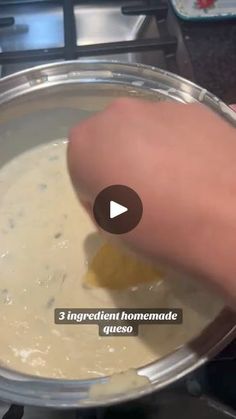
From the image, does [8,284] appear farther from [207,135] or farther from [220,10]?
[220,10]

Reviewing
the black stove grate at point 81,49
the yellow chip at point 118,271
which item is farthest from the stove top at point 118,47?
the yellow chip at point 118,271

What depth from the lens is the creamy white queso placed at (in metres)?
0.65

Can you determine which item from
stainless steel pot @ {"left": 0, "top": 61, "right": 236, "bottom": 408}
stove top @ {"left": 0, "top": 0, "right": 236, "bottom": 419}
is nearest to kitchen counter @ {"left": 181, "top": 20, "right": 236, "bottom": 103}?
stove top @ {"left": 0, "top": 0, "right": 236, "bottom": 419}

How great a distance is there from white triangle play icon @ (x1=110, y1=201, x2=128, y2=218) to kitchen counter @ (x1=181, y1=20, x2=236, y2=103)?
0.33 meters

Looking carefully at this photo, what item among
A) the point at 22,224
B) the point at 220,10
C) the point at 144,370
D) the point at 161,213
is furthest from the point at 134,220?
the point at 220,10

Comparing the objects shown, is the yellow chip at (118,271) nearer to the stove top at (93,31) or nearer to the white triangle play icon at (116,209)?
the white triangle play icon at (116,209)

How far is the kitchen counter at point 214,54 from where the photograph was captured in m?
0.85

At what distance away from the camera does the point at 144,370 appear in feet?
1.91

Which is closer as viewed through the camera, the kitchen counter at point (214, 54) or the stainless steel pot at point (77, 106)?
the stainless steel pot at point (77, 106)

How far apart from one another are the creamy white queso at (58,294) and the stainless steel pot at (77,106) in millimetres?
48

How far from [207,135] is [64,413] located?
1.17ft
